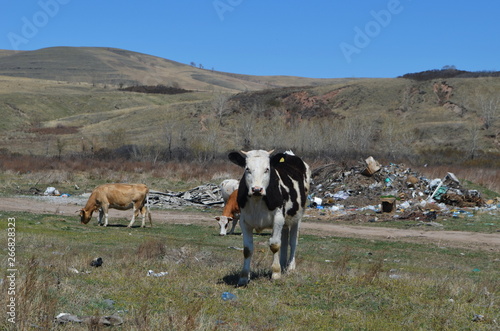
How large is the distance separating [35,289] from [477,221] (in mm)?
24159

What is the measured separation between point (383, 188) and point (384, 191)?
247mm

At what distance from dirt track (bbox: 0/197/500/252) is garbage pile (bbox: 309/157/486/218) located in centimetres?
475

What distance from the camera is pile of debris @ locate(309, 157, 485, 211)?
32.7 metres

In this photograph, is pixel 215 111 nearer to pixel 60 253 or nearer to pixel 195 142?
pixel 195 142

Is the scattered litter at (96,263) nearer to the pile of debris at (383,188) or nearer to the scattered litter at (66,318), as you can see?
the scattered litter at (66,318)

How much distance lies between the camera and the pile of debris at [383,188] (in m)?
32.7

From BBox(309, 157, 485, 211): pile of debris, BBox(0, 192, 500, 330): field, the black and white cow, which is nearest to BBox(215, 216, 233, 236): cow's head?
BBox(0, 192, 500, 330): field

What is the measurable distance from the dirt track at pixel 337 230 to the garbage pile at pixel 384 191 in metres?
4.75

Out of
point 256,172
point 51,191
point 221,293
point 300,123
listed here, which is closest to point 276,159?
point 256,172

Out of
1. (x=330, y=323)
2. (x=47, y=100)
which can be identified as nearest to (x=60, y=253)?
(x=330, y=323)

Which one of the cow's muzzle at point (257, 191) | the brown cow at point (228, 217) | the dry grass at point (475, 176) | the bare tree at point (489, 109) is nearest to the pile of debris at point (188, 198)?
the brown cow at point (228, 217)

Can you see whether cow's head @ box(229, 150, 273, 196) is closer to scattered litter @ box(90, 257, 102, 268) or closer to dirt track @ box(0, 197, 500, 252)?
scattered litter @ box(90, 257, 102, 268)

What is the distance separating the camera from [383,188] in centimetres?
3469

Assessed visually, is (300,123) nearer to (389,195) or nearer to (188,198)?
(188,198)
